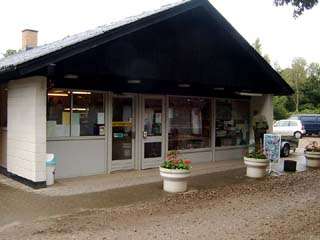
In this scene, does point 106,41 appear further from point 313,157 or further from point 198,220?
point 313,157

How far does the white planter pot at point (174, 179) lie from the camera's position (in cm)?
970

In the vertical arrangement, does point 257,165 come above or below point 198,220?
above

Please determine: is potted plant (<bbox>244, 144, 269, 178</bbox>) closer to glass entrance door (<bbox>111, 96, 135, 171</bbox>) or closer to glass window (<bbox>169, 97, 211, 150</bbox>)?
glass window (<bbox>169, 97, 211, 150</bbox>)

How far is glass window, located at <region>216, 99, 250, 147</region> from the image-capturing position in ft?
51.5

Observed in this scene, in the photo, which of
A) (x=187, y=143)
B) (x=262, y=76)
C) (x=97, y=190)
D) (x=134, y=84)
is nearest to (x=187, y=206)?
(x=97, y=190)

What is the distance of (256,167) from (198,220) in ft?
16.7

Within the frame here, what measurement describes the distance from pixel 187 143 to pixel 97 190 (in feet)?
17.6

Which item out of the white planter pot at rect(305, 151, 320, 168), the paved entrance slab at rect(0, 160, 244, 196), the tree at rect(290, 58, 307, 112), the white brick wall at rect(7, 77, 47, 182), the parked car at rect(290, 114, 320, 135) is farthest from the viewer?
the tree at rect(290, 58, 307, 112)

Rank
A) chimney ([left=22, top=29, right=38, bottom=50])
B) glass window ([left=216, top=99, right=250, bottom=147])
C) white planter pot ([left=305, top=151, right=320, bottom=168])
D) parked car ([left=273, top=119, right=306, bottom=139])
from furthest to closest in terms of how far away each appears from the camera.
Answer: parked car ([left=273, top=119, right=306, bottom=139]) < chimney ([left=22, top=29, right=38, bottom=50]) < glass window ([left=216, top=99, right=250, bottom=147]) < white planter pot ([left=305, top=151, right=320, bottom=168])

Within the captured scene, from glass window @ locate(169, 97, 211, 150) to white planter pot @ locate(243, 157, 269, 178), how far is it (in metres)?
2.89

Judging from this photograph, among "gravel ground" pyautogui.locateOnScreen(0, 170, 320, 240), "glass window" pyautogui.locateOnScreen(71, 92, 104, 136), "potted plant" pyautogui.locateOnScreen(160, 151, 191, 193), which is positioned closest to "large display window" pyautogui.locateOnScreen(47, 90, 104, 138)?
"glass window" pyautogui.locateOnScreen(71, 92, 104, 136)

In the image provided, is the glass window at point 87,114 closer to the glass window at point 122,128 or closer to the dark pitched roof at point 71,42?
the glass window at point 122,128

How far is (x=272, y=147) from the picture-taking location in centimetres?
1248

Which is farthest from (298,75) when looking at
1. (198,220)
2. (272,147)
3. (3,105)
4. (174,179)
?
(198,220)
